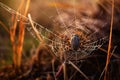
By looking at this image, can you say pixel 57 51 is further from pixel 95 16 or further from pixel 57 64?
pixel 95 16

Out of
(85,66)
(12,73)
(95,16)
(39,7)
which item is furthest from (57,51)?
(39,7)

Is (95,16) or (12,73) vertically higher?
(95,16)

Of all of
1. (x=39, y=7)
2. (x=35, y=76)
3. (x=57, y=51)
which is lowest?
(x=35, y=76)

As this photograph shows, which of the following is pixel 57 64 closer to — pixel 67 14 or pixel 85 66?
pixel 85 66

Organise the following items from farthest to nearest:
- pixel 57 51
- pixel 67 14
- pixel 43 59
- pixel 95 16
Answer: pixel 67 14
pixel 95 16
pixel 43 59
pixel 57 51

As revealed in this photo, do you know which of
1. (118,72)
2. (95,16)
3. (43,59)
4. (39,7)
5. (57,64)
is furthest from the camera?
(39,7)

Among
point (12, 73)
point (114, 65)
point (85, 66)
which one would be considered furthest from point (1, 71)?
point (114, 65)

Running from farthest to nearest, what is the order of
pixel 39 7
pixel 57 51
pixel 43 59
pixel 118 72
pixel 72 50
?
1. pixel 39 7
2. pixel 43 59
3. pixel 118 72
4. pixel 57 51
5. pixel 72 50

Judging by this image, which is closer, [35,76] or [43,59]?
[35,76]

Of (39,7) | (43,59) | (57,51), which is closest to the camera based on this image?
(57,51)
